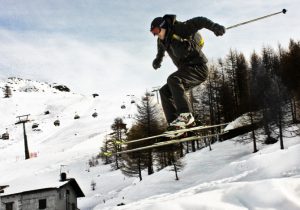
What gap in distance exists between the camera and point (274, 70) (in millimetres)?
69625

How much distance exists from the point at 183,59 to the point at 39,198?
37.9m

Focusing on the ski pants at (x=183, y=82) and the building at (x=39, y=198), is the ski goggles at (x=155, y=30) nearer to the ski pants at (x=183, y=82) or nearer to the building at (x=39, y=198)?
the ski pants at (x=183, y=82)

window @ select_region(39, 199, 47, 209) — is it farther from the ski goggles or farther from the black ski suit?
the ski goggles

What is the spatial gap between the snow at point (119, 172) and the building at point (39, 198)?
577mm

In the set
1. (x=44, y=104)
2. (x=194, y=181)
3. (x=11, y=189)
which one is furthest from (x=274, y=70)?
(x=44, y=104)

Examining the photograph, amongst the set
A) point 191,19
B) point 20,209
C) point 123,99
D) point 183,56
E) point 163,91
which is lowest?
point 20,209

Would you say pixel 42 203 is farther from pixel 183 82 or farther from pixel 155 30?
pixel 155 30

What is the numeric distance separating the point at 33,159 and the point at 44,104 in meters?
47.7

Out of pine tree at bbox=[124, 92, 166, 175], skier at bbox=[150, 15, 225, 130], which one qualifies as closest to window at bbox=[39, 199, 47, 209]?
pine tree at bbox=[124, 92, 166, 175]

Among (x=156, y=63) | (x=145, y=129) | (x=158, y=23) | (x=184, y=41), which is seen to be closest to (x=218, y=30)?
(x=184, y=41)

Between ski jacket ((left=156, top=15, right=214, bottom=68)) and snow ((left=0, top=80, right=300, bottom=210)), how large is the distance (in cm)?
244

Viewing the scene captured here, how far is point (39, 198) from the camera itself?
41.1m

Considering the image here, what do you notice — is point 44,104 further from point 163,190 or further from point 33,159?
point 163,190

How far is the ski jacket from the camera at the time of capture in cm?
684
